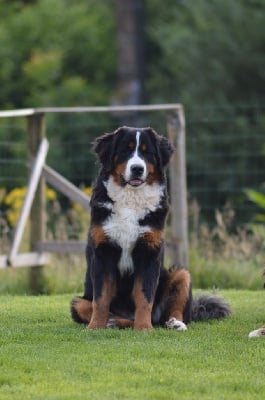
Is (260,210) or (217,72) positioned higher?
(217,72)

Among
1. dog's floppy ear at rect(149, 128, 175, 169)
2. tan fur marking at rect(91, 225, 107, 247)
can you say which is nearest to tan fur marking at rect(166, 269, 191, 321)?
tan fur marking at rect(91, 225, 107, 247)

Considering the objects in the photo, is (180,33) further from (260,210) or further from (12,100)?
(260,210)

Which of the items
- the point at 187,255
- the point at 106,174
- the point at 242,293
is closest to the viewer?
the point at 106,174

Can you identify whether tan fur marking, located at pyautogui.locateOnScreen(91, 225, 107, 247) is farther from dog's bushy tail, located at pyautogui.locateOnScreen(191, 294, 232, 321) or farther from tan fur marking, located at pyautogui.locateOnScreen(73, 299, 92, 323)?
dog's bushy tail, located at pyautogui.locateOnScreen(191, 294, 232, 321)

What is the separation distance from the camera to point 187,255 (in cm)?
1147

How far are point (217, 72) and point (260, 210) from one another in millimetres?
6438

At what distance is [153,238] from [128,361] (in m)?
1.42

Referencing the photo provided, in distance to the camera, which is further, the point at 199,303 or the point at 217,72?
the point at 217,72

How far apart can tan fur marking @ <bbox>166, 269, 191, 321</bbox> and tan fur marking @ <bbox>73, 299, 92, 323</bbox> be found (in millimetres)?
538

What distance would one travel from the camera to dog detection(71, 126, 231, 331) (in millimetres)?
7828

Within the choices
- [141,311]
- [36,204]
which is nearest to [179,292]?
[141,311]

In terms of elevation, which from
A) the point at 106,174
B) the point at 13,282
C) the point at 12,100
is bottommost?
the point at 13,282

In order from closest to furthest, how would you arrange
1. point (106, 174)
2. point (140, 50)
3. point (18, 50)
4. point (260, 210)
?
point (106, 174)
point (260, 210)
point (140, 50)
point (18, 50)

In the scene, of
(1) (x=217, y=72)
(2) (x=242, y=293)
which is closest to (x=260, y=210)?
(1) (x=217, y=72)
